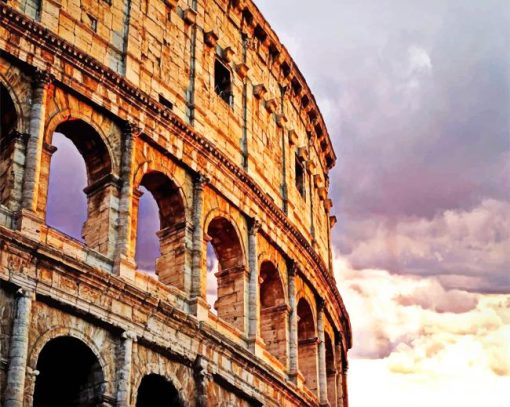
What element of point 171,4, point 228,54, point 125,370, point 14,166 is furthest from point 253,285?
point 14,166

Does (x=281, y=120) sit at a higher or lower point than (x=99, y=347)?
higher

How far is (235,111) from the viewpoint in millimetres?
25266

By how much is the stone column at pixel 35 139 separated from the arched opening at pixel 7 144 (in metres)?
0.25

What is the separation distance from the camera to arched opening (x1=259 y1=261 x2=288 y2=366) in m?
24.7

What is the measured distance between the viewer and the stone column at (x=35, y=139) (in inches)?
711

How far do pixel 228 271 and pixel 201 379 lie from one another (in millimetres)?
3867

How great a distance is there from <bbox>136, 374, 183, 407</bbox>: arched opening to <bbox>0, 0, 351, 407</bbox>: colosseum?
0.04m

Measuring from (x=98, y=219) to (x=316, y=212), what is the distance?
11.8m

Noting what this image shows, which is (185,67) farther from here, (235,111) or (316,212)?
(316,212)

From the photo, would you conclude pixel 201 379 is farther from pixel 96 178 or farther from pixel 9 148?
pixel 9 148

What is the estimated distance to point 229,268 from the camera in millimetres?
23531

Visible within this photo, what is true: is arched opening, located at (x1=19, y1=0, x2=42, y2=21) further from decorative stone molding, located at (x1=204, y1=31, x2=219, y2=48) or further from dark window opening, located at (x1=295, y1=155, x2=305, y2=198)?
dark window opening, located at (x1=295, y1=155, x2=305, y2=198)

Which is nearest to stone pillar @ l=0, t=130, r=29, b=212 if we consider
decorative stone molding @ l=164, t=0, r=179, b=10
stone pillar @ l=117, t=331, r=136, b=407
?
stone pillar @ l=117, t=331, r=136, b=407

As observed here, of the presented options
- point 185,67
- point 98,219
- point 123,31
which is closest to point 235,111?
point 185,67
